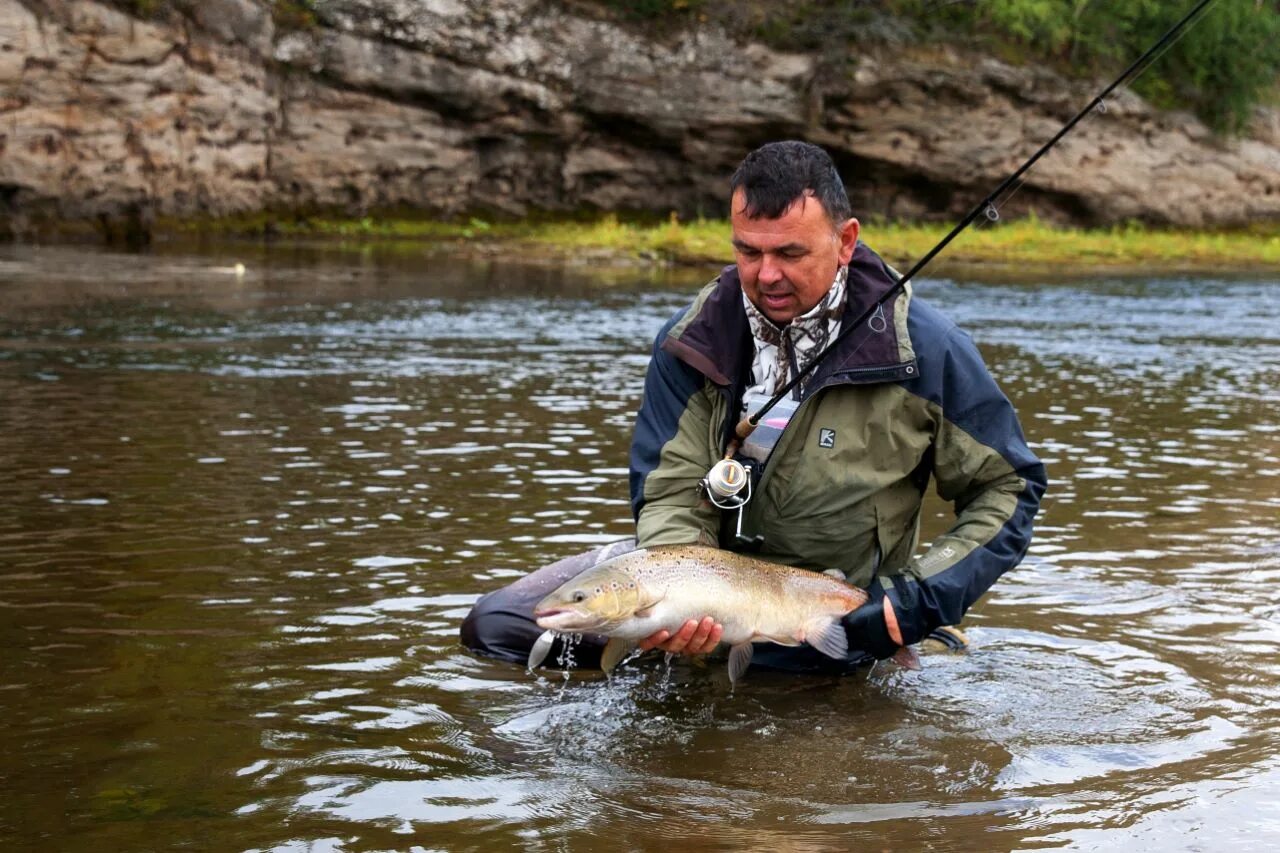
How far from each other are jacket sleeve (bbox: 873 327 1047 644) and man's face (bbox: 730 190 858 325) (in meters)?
0.45

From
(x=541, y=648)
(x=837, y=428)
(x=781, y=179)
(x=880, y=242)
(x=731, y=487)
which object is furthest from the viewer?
(x=880, y=242)

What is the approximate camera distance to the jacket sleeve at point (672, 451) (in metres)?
4.93

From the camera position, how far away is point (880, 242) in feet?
104

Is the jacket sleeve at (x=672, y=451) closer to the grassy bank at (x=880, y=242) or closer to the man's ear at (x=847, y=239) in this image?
the man's ear at (x=847, y=239)

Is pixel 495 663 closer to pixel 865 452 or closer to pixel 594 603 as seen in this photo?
pixel 594 603

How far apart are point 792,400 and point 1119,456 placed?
6.32 meters

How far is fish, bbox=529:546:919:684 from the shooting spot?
4301mm

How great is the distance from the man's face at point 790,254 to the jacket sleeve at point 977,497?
447 millimetres

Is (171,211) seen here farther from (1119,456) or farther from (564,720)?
(564,720)

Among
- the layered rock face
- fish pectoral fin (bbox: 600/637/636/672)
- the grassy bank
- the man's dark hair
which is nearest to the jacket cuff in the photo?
fish pectoral fin (bbox: 600/637/636/672)

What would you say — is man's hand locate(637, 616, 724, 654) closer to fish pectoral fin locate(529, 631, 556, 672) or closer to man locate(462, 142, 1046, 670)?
man locate(462, 142, 1046, 670)

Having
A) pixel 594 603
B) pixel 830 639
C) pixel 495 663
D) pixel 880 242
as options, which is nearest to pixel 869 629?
pixel 830 639

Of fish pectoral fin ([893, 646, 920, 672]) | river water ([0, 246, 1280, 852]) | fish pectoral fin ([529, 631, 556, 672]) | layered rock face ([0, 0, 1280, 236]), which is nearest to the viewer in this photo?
river water ([0, 246, 1280, 852])

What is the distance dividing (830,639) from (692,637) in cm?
49
